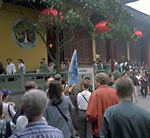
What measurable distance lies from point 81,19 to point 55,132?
831 cm

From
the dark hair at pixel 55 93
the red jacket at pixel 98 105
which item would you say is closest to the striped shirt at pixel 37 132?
the dark hair at pixel 55 93

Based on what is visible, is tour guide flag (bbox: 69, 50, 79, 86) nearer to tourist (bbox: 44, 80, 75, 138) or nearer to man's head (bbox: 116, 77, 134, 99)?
tourist (bbox: 44, 80, 75, 138)

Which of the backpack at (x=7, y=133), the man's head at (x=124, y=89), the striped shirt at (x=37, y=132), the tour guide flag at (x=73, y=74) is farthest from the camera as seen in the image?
the tour guide flag at (x=73, y=74)

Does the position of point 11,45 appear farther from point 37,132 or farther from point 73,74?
point 37,132

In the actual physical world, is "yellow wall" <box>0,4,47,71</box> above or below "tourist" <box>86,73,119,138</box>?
above

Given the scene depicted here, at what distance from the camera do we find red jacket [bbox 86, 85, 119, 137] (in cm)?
299

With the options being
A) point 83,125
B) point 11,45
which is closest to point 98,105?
point 83,125

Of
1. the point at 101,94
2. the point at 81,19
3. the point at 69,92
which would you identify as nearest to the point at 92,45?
the point at 81,19

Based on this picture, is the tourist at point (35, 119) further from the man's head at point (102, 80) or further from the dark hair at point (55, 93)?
the man's head at point (102, 80)

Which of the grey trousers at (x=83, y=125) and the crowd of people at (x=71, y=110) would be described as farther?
the grey trousers at (x=83, y=125)

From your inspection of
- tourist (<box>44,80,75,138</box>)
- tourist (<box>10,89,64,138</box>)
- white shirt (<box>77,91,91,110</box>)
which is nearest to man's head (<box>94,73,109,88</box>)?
tourist (<box>44,80,75,138</box>)

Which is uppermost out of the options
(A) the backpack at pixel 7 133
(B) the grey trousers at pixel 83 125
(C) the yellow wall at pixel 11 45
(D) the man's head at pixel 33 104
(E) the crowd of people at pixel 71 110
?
(C) the yellow wall at pixel 11 45

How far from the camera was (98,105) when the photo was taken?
3004 mm

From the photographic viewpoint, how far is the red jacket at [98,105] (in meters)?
2.99
